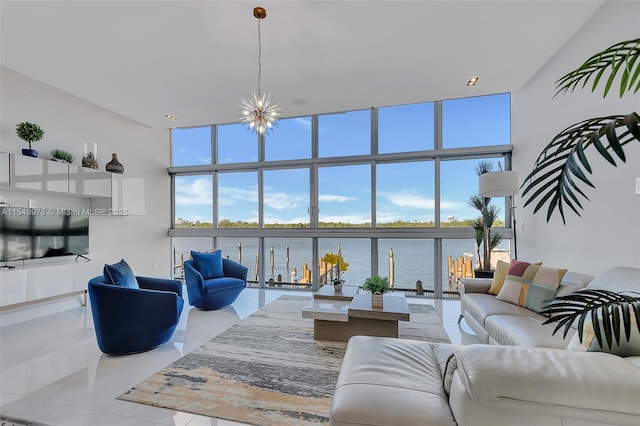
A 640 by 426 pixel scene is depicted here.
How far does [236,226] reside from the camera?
5848 millimetres

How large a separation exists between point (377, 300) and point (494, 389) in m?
2.24

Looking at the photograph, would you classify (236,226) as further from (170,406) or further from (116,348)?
(170,406)

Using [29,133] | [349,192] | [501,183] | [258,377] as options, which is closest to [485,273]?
[501,183]

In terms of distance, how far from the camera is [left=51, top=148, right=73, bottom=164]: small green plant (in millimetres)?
3928

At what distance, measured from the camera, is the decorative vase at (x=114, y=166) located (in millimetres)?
4637

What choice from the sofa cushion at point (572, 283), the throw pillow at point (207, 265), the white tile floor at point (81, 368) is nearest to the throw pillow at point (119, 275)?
the white tile floor at point (81, 368)

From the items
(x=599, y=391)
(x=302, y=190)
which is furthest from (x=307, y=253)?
(x=599, y=391)

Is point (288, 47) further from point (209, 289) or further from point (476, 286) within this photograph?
point (476, 286)

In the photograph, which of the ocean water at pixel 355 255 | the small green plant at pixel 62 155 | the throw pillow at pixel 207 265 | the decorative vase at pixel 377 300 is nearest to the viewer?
the decorative vase at pixel 377 300

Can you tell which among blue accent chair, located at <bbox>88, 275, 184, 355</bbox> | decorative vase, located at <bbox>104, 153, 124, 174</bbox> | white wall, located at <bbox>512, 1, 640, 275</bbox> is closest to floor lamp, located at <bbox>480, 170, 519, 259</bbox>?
white wall, located at <bbox>512, 1, 640, 275</bbox>

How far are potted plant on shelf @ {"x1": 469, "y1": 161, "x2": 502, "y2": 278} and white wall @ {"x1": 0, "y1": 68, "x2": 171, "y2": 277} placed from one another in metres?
5.85

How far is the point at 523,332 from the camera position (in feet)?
7.03

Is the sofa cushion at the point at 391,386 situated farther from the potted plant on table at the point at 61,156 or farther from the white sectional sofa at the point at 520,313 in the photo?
the potted plant on table at the point at 61,156

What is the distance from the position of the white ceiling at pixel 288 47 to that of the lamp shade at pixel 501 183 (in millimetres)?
1263
